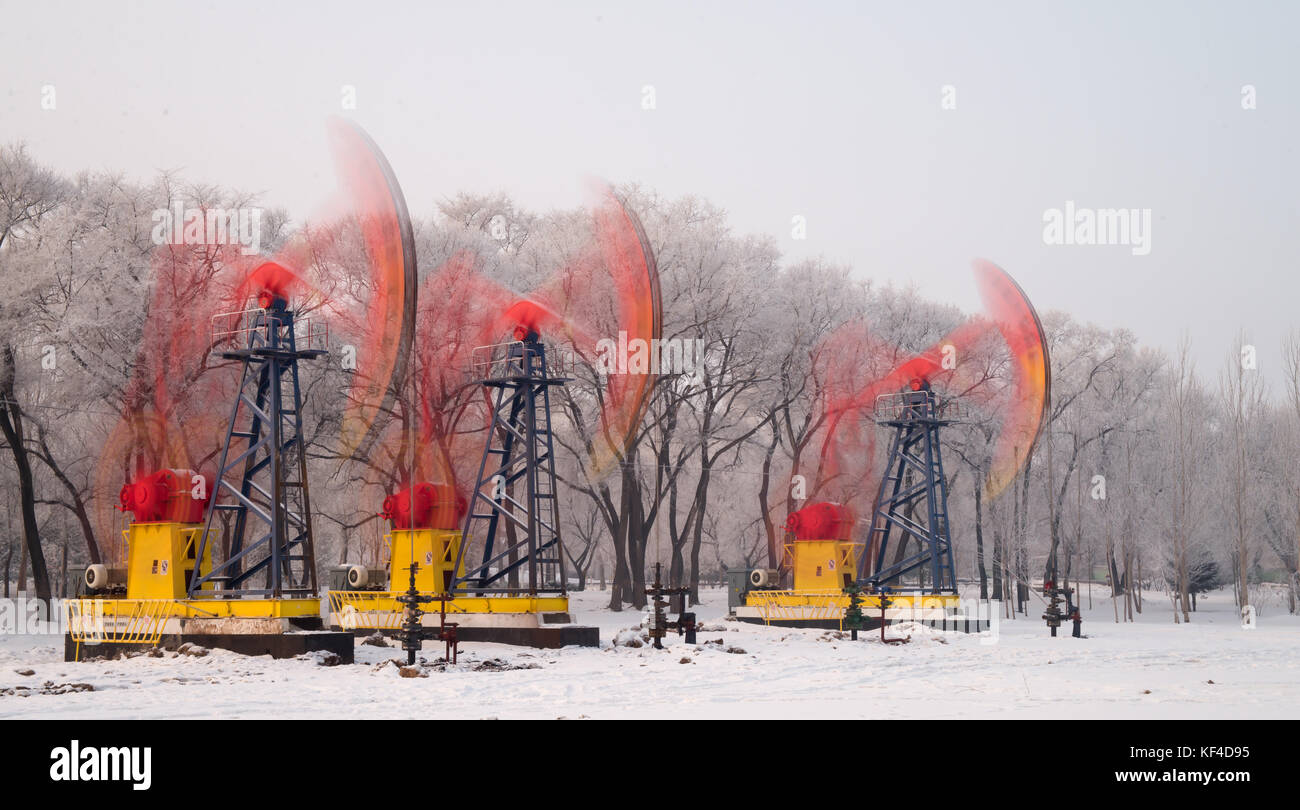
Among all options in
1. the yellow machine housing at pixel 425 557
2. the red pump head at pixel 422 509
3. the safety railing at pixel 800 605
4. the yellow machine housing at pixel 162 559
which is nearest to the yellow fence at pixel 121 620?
the yellow machine housing at pixel 162 559

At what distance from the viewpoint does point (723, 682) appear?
2016 cm

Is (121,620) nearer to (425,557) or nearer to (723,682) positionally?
(425,557)

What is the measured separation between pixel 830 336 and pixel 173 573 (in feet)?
105

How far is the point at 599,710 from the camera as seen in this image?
15.6 m

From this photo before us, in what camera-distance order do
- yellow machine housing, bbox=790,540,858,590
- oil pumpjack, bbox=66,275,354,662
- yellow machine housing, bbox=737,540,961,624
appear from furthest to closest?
yellow machine housing, bbox=790,540,858,590, yellow machine housing, bbox=737,540,961,624, oil pumpjack, bbox=66,275,354,662

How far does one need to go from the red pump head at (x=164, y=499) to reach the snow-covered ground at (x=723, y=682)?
3473 mm

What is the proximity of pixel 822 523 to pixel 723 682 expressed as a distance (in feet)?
59.3

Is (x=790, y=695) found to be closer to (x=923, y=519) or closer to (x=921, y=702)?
(x=921, y=702)

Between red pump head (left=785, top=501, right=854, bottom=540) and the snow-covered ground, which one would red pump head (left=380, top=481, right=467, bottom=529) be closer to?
the snow-covered ground

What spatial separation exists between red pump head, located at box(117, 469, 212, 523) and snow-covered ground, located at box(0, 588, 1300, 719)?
3.47 metres

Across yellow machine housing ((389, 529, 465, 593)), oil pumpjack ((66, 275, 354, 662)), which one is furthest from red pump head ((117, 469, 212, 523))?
yellow machine housing ((389, 529, 465, 593))

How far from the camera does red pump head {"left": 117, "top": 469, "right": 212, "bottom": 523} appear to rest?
2664 cm

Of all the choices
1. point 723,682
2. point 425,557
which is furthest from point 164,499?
point 723,682
